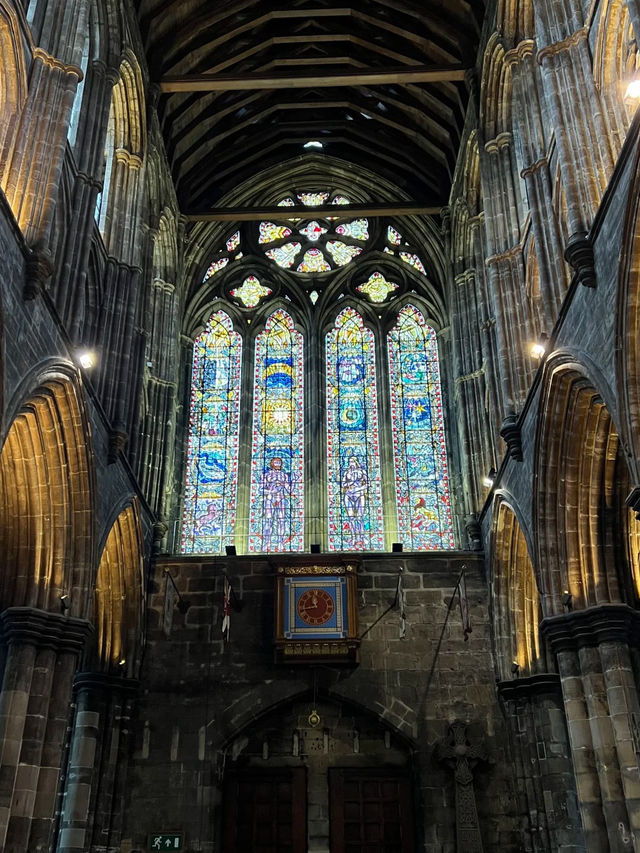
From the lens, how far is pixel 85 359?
1321cm

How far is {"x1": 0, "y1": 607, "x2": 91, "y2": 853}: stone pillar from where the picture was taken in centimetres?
1116

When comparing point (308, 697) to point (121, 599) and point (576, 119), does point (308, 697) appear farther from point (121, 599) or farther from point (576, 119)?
point (576, 119)

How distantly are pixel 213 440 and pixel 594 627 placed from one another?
10.4 meters

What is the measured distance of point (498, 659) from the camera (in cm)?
1614

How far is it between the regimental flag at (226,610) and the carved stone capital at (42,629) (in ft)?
11.8

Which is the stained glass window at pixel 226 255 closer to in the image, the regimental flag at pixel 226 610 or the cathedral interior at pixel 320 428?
the cathedral interior at pixel 320 428

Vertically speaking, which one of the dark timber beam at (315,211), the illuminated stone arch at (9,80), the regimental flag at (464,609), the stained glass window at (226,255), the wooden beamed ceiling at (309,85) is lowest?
the regimental flag at (464,609)

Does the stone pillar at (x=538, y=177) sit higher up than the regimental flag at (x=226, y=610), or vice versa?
the stone pillar at (x=538, y=177)

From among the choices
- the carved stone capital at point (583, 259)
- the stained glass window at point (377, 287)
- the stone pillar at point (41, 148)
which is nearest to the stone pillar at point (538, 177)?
Result: the carved stone capital at point (583, 259)

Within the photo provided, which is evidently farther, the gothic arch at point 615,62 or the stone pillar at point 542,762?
the stone pillar at point 542,762

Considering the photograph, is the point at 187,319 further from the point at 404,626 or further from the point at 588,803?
the point at 588,803

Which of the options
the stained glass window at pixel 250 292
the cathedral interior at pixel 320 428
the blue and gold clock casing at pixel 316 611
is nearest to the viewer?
the cathedral interior at pixel 320 428

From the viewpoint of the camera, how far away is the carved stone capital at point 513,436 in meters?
14.3

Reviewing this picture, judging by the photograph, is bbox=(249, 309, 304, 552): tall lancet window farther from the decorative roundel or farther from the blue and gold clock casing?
the blue and gold clock casing
